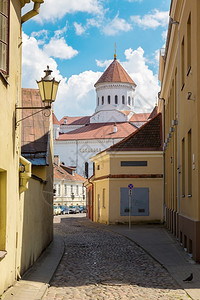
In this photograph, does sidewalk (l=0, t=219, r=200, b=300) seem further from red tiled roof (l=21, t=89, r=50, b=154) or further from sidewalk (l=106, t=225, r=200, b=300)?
red tiled roof (l=21, t=89, r=50, b=154)

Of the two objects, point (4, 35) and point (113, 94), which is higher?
point (113, 94)

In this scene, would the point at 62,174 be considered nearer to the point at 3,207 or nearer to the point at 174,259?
the point at 174,259

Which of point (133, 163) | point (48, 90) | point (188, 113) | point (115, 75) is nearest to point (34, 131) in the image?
point (188, 113)

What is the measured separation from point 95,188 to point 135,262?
23.2m

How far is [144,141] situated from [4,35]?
922 inches

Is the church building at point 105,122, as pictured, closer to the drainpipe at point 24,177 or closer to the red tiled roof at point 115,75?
the red tiled roof at point 115,75

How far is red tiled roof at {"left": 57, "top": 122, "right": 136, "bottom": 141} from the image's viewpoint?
103m

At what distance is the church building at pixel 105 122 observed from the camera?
104312 mm

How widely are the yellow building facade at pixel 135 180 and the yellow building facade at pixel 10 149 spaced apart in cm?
2058

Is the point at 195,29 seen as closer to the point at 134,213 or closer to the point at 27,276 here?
the point at 27,276

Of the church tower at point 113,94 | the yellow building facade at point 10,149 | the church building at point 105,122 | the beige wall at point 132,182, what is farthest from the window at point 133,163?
the church tower at point 113,94

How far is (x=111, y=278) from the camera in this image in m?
10.3

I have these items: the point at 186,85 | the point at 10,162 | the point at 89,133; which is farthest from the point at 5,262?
the point at 89,133

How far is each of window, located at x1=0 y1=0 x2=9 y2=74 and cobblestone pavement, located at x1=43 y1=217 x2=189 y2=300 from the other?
377 centimetres
